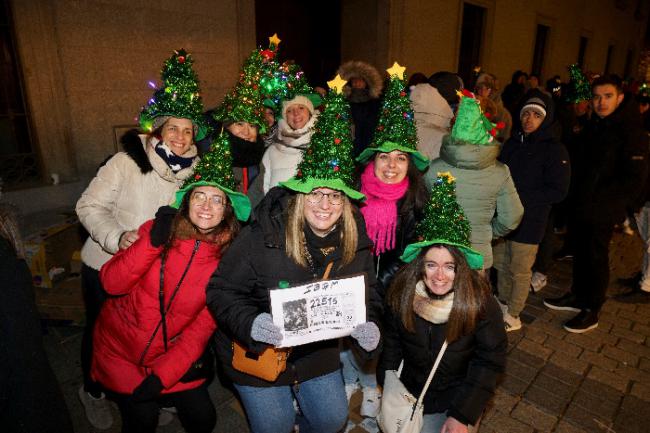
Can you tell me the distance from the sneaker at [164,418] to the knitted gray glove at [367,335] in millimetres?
1932

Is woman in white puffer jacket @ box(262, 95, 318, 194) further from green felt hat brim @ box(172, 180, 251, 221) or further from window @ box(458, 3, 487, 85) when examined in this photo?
window @ box(458, 3, 487, 85)

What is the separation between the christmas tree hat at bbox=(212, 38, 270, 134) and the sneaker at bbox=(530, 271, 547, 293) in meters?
4.20

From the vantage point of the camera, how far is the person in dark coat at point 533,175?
4.16 m

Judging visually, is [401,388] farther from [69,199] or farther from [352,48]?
[352,48]

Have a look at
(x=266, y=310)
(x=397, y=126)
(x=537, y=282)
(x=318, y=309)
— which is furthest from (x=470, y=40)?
(x=318, y=309)

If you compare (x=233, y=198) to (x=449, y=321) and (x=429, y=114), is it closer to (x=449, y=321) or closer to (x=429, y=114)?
(x=449, y=321)

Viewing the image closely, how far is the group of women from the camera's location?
8.34 ft

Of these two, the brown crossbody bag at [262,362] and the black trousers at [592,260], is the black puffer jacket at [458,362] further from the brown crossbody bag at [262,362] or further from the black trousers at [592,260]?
the black trousers at [592,260]

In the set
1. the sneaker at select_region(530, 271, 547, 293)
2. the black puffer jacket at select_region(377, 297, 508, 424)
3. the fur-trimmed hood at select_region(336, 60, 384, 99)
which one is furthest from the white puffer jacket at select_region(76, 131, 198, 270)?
the sneaker at select_region(530, 271, 547, 293)

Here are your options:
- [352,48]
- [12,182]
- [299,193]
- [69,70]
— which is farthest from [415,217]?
[352,48]

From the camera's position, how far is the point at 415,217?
3.29 meters

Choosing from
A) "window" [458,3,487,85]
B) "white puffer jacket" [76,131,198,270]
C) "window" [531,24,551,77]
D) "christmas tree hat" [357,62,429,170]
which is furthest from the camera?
"window" [531,24,551,77]

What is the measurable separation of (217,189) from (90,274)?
4.34 ft

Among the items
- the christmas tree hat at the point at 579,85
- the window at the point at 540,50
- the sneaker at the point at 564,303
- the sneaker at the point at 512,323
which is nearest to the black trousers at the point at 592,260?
the sneaker at the point at 564,303
